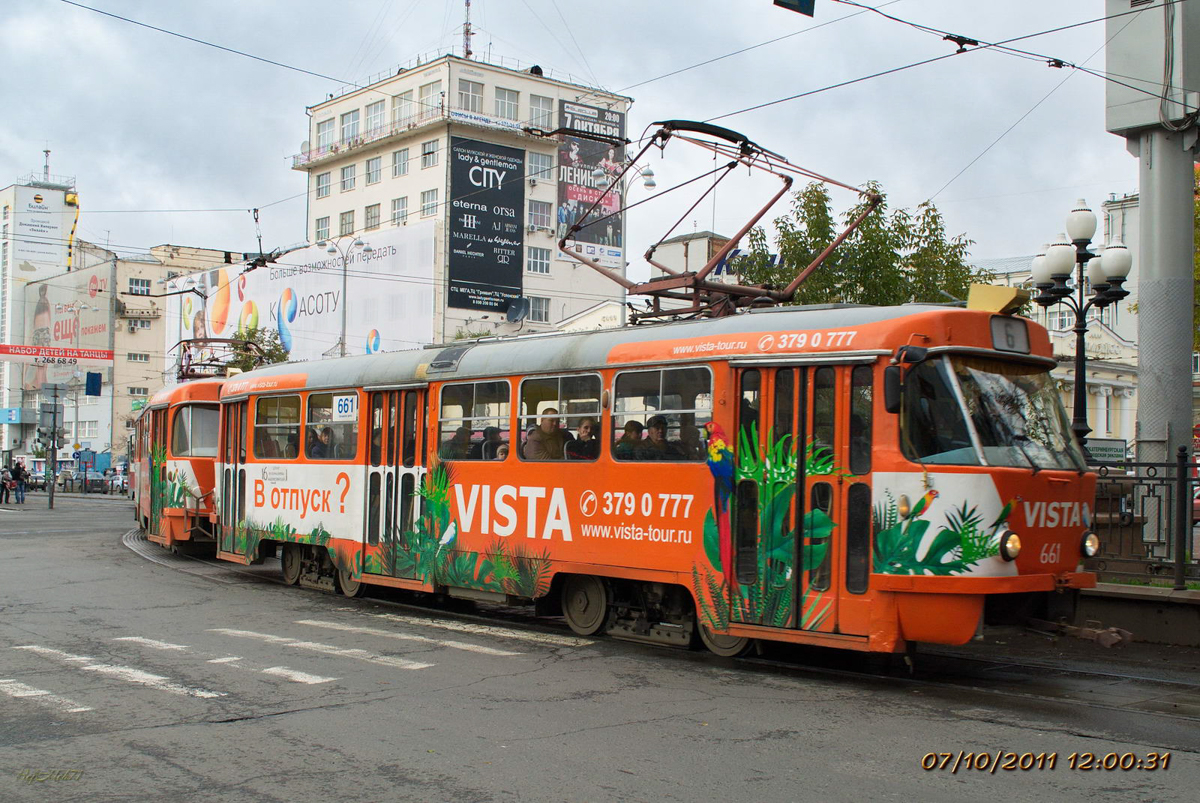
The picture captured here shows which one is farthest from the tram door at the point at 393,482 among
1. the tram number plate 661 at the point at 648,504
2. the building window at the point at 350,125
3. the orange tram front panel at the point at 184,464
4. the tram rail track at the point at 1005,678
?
the building window at the point at 350,125

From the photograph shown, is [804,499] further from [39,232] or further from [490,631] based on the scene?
[39,232]

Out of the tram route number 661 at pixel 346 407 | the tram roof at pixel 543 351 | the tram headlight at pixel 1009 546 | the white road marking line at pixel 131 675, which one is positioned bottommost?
the white road marking line at pixel 131 675

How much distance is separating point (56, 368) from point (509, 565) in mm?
90265

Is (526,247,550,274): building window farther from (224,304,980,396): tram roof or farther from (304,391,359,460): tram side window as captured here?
(304,391,359,460): tram side window

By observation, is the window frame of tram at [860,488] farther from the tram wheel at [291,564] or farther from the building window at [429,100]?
the building window at [429,100]

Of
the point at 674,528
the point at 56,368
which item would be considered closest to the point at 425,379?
the point at 674,528

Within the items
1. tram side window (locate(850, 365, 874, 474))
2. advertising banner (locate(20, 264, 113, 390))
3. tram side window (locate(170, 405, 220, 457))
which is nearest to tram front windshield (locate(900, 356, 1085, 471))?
tram side window (locate(850, 365, 874, 474))

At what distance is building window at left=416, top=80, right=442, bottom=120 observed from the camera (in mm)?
65375

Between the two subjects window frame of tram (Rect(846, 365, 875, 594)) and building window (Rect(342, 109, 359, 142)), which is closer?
window frame of tram (Rect(846, 365, 875, 594))

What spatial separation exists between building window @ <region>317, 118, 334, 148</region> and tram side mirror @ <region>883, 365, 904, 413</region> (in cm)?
7034

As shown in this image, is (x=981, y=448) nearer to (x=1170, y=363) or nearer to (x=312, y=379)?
(x=1170, y=363)

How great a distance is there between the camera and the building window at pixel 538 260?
64.5 m

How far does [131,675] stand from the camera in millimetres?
8906

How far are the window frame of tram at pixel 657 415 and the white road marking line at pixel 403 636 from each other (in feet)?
6.78
